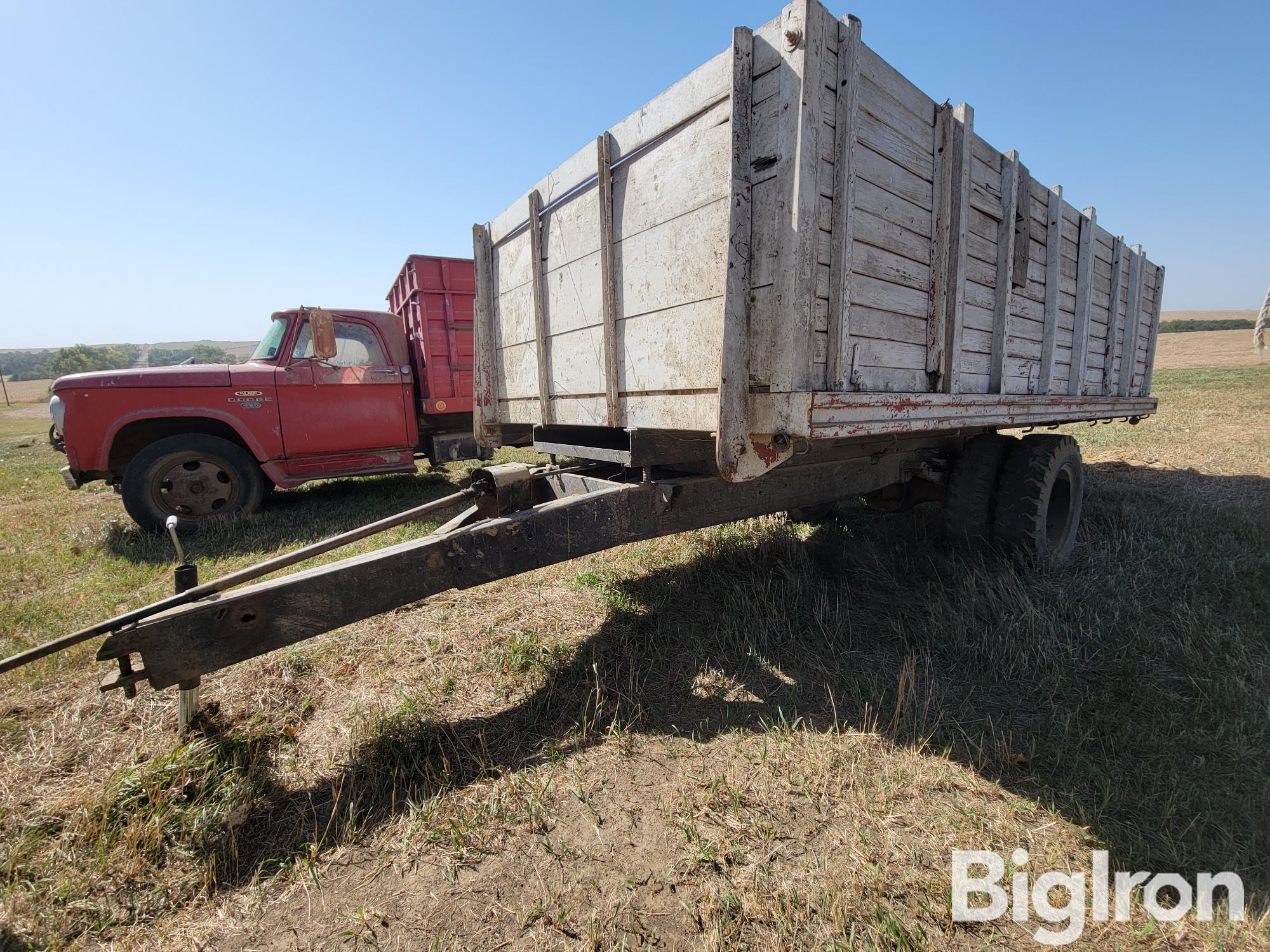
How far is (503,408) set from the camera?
3.82 m

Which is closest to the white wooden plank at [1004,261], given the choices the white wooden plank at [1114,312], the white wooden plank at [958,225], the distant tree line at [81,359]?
the white wooden plank at [958,225]

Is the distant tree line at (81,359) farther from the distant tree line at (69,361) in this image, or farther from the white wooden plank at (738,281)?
the white wooden plank at (738,281)

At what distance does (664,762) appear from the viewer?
6.91ft

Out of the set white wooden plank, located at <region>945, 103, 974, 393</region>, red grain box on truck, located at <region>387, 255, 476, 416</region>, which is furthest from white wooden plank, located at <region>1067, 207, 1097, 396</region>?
red grain box on truck, located at <region>387, 255, 476, 416</region>

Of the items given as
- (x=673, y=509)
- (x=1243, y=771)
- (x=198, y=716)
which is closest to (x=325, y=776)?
(x=198, y=716)

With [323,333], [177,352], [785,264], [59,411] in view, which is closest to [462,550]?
[785,264]

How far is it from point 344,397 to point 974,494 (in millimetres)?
5803

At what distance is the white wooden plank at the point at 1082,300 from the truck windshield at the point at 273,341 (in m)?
6.92

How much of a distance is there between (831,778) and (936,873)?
1.35ft

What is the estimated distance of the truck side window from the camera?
579 centimetres

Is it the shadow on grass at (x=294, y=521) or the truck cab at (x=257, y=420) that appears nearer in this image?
the shadow on grass at (x=294, y=521)

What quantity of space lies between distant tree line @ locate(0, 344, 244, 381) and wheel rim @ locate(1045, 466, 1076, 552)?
2935 inches

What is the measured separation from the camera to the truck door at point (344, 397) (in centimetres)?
551

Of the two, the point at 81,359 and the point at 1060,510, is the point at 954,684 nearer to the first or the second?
the point at 1060,510
